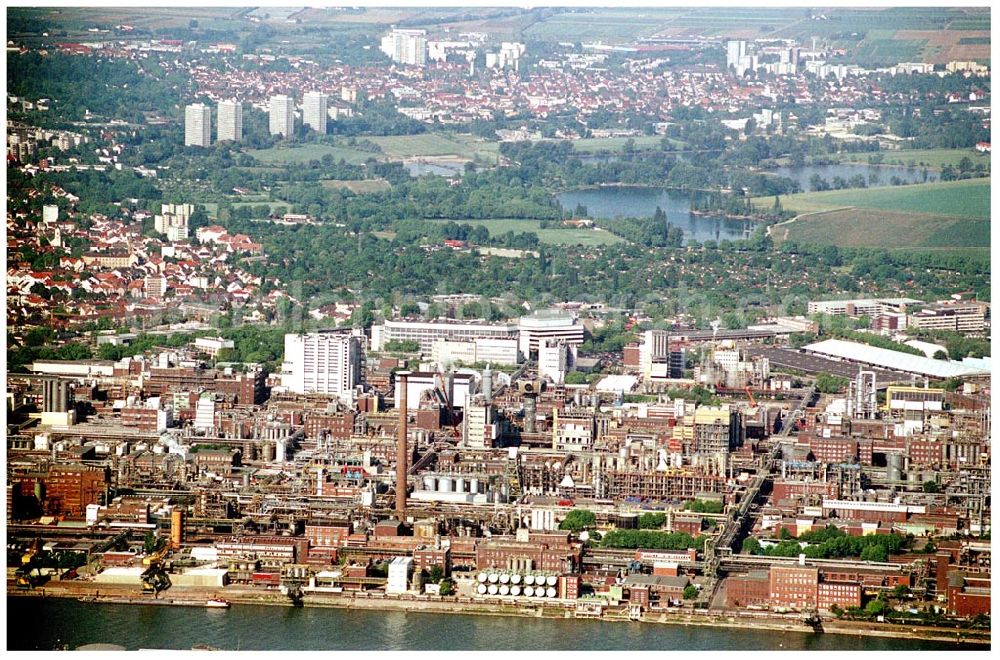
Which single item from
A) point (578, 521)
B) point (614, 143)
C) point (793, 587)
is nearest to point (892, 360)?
point (578, 521)

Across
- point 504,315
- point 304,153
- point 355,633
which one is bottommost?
point 355,633

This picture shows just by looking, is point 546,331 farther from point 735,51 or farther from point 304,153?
point 735,51

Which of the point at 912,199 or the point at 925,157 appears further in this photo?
the point at 925,157

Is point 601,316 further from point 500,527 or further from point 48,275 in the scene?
point 500,527

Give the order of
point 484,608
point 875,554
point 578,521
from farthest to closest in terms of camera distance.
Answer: point 578,521, point 875,554, point 484,608

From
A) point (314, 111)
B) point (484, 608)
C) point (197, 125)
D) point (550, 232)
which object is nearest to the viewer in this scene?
point (484, 608)

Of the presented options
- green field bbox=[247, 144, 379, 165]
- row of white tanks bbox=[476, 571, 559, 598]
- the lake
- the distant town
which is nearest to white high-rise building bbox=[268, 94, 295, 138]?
the distant town

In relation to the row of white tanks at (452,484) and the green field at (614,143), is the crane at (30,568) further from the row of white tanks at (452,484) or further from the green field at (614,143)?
the green field at (614,143)
